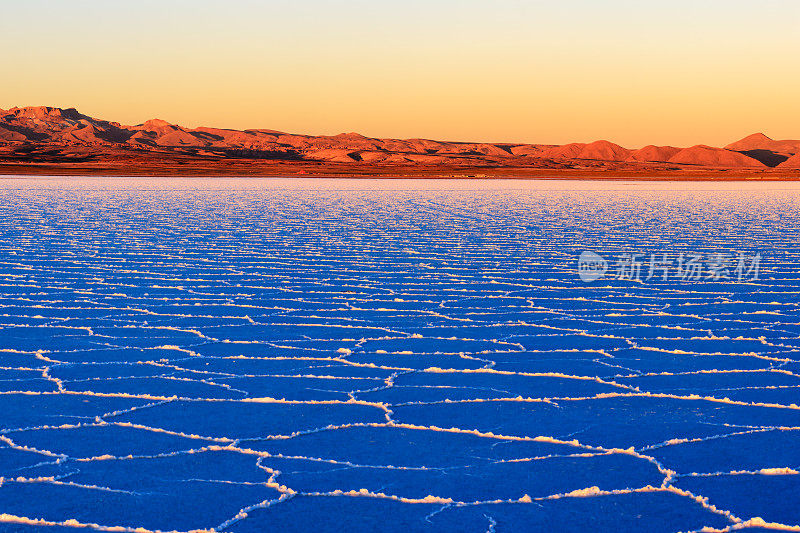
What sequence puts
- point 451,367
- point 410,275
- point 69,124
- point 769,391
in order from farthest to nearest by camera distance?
point 69,124
point 410,275
point 451,367
point 769,391

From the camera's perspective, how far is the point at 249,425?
3.22 meters

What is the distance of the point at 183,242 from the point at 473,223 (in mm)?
4915

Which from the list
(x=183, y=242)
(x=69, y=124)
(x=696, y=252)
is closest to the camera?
(x=696, y=252)

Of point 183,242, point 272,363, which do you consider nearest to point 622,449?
point 272,363

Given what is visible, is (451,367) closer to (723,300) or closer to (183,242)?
(723,300)

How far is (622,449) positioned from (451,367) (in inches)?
49.7

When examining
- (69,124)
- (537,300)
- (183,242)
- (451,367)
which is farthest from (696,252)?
(69,124)

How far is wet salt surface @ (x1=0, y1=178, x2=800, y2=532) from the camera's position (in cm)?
252

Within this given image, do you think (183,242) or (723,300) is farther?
(183,242)

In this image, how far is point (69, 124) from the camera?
142625mm

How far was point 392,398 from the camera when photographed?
11.8ft

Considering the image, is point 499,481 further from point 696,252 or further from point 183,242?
point 183,242

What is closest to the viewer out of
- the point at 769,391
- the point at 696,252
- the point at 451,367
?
the point at 769,391

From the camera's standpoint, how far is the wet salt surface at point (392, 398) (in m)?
2.52
